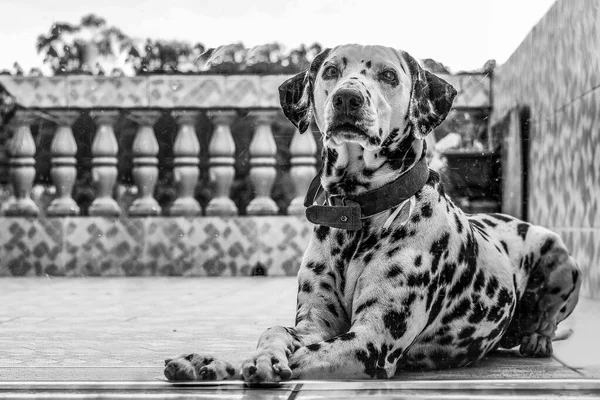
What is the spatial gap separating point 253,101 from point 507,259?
3.47 m

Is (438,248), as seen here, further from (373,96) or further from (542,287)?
(542,287)

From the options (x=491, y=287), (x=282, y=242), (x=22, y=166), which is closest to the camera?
(x=491, y=287)

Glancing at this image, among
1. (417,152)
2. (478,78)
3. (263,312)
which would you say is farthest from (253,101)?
(417,152)

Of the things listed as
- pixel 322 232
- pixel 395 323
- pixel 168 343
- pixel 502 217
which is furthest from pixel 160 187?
pixel 395 323

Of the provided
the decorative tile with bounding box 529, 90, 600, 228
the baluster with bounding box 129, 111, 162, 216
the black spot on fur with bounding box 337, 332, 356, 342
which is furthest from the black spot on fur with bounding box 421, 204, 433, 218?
the baluster with bounding box 129, 111, 162, 216

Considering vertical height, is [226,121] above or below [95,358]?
above

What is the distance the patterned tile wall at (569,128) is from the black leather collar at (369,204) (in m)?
1.99

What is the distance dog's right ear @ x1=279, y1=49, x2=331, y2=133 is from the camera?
2936 mm

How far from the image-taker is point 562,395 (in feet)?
7.72

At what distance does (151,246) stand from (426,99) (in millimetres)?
4123

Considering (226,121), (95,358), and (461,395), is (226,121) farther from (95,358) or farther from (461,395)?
(461,395)

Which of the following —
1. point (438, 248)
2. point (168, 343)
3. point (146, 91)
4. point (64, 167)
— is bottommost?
point (168, 343)

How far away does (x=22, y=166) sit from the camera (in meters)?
6.74

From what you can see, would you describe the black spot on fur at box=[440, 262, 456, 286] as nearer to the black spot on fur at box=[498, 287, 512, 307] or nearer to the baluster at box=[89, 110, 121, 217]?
the black spot on fur at box=[498, 287, 512, 307]
